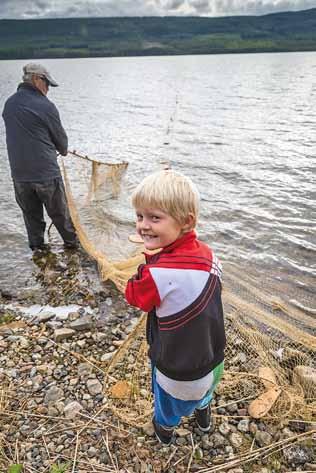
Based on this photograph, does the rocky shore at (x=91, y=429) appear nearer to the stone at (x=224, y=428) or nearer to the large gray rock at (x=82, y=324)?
the stone at (x=224, y=428)

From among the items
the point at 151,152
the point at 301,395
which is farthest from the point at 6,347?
the point at 151,152

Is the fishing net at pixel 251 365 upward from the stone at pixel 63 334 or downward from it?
upward

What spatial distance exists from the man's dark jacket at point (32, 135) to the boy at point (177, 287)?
4871 mm

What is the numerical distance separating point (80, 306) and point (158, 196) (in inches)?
171

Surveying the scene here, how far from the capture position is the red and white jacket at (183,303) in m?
2.73

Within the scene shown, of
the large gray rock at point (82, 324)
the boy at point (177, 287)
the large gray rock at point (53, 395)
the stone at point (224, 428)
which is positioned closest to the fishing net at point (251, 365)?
the stone at point (224, 428)

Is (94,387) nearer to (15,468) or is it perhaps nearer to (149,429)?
(149,429)

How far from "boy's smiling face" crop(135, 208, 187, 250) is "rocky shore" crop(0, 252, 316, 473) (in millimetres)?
2065

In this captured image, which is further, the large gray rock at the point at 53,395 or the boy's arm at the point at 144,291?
the large gray rock at the point at 53,395

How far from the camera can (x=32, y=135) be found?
7.02 m

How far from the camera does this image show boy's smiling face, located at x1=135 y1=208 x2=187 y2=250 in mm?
2746

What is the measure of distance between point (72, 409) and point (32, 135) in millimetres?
4815

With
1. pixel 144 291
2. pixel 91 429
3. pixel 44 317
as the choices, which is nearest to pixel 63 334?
pixel 44 317

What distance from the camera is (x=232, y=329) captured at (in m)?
5.09
